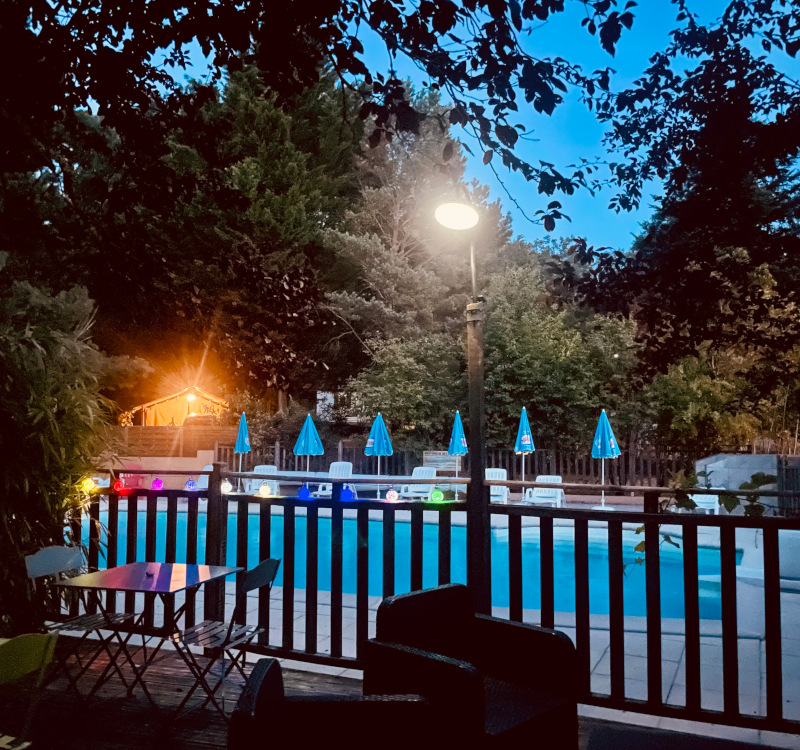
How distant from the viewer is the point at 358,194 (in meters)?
27.9

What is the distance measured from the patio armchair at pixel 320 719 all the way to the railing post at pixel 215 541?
293 cm

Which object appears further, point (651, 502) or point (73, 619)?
point (73, 619)

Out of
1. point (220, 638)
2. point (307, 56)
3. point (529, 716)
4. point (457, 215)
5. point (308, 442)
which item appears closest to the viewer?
point (529, 716)

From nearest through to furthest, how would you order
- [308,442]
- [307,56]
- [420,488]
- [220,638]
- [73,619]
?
[307,56]
[220,638]
[73,619]
[308,442]
[420,488]

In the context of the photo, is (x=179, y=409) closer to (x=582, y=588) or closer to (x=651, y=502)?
(x=582, y=588)

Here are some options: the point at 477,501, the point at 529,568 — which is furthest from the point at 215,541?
the point at 529,568

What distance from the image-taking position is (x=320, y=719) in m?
1.57

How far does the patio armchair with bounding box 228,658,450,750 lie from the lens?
1.42 metres

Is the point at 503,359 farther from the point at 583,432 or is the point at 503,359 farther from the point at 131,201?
the point at 131,201

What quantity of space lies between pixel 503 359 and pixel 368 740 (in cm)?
1992

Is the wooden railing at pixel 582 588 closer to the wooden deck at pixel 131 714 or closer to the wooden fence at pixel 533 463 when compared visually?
the wooden deck at pixel 131 714

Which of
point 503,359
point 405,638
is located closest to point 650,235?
point 405,638

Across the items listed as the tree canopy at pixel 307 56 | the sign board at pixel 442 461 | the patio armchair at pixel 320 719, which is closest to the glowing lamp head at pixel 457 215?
the tree canopy at pixel 307 56

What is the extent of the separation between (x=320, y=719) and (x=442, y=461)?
16533 mm
